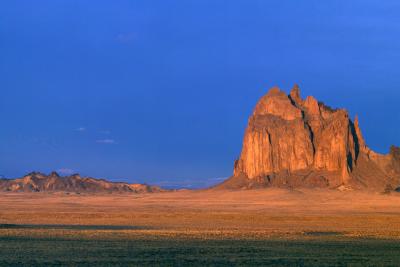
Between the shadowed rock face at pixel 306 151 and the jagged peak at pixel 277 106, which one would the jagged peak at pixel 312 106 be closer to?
the shadowed rock face at pixel 306 151

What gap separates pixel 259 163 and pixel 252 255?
116m

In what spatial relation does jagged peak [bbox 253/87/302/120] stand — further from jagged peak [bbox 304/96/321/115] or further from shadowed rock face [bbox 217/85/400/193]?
jagged peak [bbox 304/96/321/115]

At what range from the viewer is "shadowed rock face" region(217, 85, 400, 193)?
134 metres

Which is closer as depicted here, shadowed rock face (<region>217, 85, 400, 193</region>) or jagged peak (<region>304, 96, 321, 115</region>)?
shadowed rock face (<region>217, 85, 400, 193</region>)

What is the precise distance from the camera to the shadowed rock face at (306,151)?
134 meters

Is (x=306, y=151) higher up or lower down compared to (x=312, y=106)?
lower down

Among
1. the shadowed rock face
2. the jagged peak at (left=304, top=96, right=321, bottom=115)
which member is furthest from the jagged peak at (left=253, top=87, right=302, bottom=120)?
the jagged peak at (left=304, top=96, right=321, bottom=115)

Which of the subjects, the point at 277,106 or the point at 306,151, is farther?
the point at 277,106

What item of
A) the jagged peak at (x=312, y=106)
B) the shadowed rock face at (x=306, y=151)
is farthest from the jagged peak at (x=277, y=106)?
the jagged peak at (x=312, y=106)

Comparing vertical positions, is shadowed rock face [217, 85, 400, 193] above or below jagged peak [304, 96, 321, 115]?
below

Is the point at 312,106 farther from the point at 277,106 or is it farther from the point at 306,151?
the point at 306,151

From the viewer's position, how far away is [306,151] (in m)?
140

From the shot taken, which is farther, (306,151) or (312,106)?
(312,106)

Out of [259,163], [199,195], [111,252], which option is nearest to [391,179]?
[259,163]
